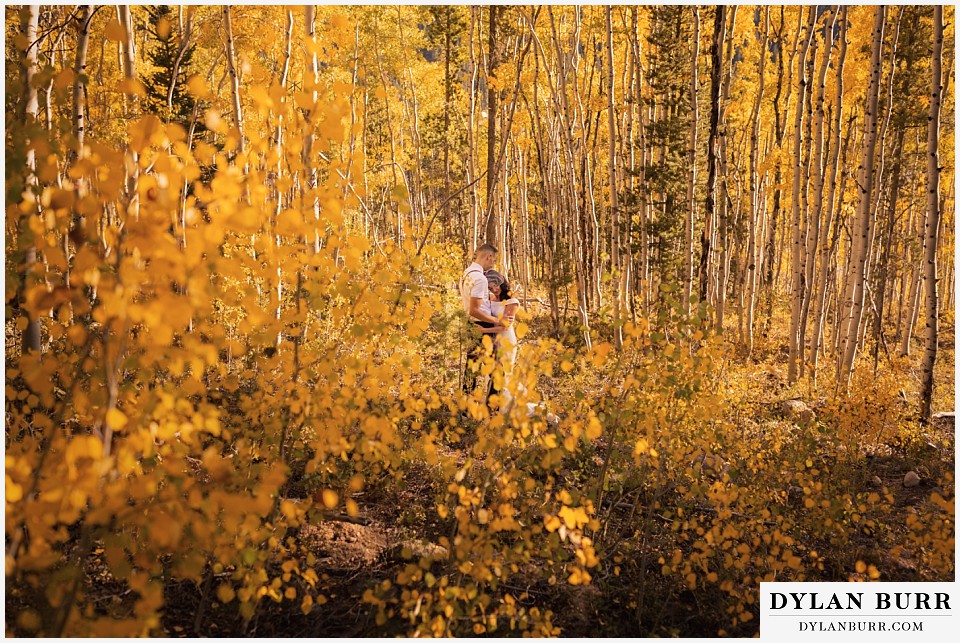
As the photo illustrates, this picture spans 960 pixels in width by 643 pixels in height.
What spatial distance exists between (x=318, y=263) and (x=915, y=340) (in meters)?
15.0

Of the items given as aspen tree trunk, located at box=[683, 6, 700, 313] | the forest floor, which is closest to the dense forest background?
the forest floor

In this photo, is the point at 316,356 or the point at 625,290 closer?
the point at 316,356

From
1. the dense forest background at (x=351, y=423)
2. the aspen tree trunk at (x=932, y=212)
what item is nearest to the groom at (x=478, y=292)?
the dense forest background at (x=351, y=423)

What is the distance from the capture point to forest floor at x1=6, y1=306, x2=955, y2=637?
7.20 ft

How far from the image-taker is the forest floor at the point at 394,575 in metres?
2.20

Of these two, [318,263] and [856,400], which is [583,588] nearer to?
[318,263]

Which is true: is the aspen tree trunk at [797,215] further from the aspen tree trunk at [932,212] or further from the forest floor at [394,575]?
the forest floor at [394,575]

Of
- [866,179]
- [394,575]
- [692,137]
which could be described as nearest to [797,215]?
[866,179]

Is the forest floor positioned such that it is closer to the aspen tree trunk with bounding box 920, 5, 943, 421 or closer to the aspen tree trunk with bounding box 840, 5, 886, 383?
the aspen tree trunk with bounding box 920, 5, 943, 421

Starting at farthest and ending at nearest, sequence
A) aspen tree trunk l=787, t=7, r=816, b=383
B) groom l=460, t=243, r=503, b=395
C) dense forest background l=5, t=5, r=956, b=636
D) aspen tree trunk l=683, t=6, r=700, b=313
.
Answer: aspen tree trunk l=787, t=7, r=816, b=383, aspen tree trunk l=683, t=6, r=700, b=313, groom l=460, t=243, r=503, b=395, dense forest background l=5, t=5, r=956, b=636

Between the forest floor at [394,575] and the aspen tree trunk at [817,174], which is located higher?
the aspen tree trunk at [817,174]

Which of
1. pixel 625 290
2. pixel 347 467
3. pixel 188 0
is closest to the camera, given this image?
pixel 347 467

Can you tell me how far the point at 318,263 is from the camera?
6.23ft

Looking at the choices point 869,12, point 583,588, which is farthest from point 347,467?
point 869,12
